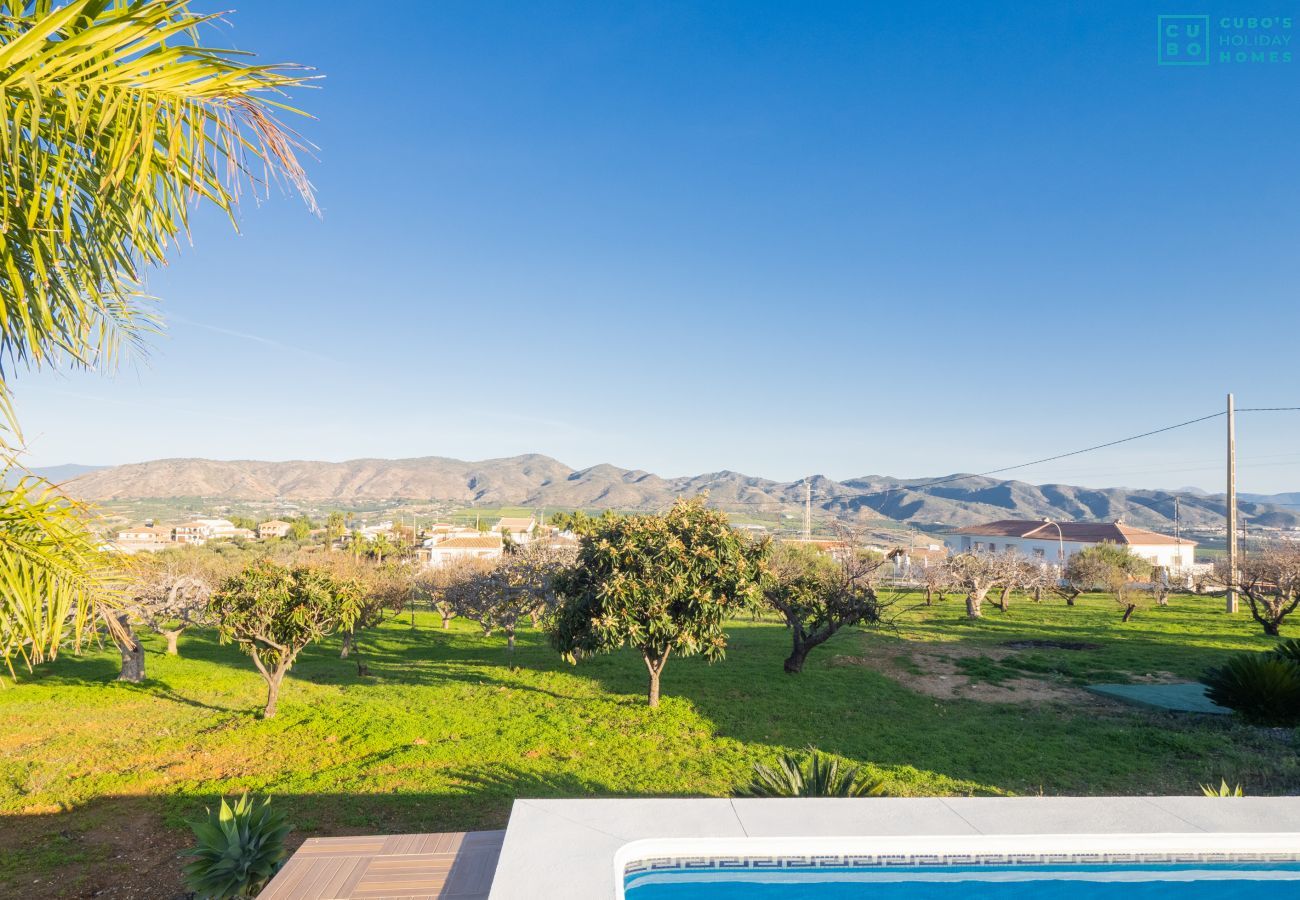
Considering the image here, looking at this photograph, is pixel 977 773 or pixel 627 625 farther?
pixel 627 625

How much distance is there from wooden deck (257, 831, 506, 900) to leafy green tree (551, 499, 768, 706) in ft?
22.5

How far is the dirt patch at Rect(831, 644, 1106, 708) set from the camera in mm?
14633

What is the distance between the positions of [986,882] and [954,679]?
1205 cm

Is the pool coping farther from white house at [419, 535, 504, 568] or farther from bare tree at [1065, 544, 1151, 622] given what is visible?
white house at [419, 535, 504, 568]

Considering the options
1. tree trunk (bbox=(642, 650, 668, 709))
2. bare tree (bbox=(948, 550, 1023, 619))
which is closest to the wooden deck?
tree trunk (bbox=(642, 650, 668, 709))

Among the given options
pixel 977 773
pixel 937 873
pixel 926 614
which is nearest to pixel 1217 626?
pixel 926 614

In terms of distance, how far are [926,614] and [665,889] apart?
27.6 metres

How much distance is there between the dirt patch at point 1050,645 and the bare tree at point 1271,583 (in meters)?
8.00

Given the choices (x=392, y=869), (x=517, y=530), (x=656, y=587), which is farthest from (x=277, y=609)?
(x=517, y=530)

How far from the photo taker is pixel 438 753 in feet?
36.6

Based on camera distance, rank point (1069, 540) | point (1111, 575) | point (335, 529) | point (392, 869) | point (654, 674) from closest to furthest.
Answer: point (392, 869) < point (654, 674) < point (1111, 575) < point (335, 529) < point (1069, 540)

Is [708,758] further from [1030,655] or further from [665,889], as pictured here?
[1030,655]

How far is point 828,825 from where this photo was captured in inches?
236

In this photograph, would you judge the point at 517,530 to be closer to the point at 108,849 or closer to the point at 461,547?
the point at 461,547
